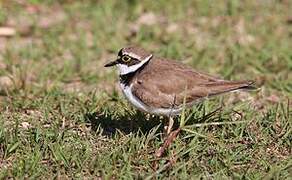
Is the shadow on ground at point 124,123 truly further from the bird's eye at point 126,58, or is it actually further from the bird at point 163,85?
the bird's eye at point 126,58

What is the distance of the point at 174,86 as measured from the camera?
19.8 ft

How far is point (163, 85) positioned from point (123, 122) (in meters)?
0.85

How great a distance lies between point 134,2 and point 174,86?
4.22m

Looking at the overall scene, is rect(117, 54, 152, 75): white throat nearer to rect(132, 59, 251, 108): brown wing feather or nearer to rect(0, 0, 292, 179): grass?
rect(132, 59, 251, 108): brown wing feather

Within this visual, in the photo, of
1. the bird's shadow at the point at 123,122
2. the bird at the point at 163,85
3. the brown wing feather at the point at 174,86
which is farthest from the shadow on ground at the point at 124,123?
the brown wing feather at the point at 174,86

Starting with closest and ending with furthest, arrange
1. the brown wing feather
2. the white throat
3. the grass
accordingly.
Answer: the grass → the brown wing feather → the white throat

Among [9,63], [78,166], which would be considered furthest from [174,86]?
[9,63]

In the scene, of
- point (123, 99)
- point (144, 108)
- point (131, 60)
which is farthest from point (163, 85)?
point (123, 99)

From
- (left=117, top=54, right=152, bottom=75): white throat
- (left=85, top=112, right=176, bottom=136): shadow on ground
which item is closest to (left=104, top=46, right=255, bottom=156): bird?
(left=117, top=54, right=152, bottom=75): white throat

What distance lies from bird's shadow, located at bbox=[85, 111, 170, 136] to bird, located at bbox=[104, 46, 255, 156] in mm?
425

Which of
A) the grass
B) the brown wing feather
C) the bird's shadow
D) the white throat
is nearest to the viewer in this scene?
the grass

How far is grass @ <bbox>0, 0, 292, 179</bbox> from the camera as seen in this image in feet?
19.0

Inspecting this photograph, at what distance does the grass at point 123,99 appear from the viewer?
19.0 ft

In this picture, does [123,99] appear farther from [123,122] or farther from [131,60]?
[131,60]
